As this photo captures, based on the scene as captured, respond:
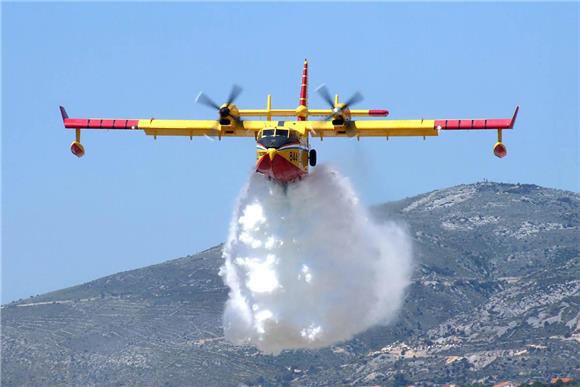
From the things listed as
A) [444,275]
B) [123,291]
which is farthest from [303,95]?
[444,275]

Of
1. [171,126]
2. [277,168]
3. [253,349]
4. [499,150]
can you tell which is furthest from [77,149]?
[253,349]

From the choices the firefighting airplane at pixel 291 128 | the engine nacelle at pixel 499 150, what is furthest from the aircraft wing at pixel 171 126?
the engine nacelle at pixel 499 150

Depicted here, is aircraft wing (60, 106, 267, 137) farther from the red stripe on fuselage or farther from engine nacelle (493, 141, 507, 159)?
engine nacelle (493, 141, 507, 159)

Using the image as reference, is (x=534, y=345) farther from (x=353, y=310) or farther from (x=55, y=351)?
(x=353, y=310)

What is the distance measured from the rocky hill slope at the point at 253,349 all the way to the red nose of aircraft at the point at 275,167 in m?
72.0

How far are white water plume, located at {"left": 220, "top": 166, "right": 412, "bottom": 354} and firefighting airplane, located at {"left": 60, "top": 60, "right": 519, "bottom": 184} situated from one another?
6.04 feet

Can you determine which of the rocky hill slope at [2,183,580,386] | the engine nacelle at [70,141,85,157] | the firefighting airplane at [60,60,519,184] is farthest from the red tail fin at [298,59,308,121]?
the rocky hill slope at [2,183,580,386]

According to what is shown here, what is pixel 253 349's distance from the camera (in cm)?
13662

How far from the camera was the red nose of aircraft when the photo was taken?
57344 millimetres

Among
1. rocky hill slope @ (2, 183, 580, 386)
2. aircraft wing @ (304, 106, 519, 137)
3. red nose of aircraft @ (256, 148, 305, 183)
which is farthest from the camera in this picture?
rocky hill slope @ (2, 183, 580, 386)

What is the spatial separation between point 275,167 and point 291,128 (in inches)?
73.4

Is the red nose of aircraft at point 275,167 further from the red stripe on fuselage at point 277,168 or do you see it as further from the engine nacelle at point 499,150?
the engine nacelle at point 499,150

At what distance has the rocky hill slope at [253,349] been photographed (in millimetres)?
133375

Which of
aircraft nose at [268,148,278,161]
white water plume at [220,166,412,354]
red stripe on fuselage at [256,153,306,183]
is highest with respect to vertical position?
aircraft nose at [268,148,278,161]
